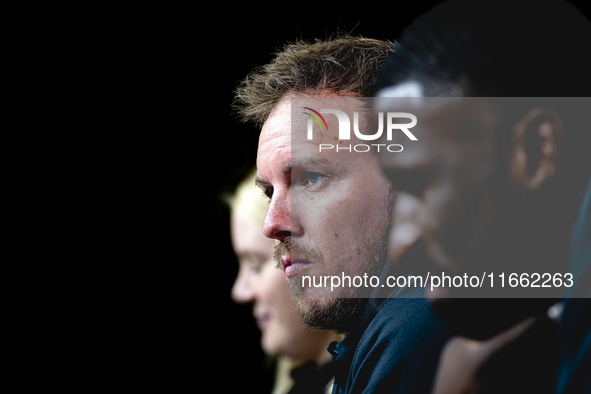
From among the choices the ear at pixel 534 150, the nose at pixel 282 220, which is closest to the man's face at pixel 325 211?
the nose at pixel 282 220

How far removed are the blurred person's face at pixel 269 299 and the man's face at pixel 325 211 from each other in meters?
0.25

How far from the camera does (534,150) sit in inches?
24.1

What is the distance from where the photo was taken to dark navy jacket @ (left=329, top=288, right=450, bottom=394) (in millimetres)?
605

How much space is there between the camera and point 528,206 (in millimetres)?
625

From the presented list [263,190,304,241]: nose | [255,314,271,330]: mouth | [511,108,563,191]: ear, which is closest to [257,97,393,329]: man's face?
[263,190,304,241]: nose

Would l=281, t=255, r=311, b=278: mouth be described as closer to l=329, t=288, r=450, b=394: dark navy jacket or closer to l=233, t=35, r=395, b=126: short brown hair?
l=329, t=288, r=450, b=394: dark navy jacket

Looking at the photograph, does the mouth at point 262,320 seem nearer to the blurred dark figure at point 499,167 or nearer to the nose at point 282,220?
the nose at point 282,220

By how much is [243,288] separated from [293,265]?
37 cm

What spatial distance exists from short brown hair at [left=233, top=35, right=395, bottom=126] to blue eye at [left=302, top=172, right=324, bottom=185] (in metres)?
0.15

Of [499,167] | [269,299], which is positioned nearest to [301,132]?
[499,167]

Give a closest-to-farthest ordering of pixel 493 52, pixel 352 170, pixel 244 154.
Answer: pixel 493 52 < pixel 352 170 < pixel 244 154

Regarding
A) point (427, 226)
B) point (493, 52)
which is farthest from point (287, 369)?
point (493, 52)

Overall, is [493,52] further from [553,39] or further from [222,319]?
[222,319]

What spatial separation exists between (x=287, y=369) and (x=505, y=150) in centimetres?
82
